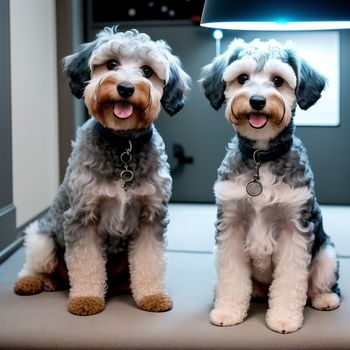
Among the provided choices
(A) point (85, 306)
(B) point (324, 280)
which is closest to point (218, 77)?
(B) point (324, 280)

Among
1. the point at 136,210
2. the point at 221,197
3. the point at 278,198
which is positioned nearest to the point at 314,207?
the point at 278,198

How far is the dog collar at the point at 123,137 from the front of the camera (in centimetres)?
234

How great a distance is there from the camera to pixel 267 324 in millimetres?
2270

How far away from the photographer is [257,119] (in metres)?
2.12

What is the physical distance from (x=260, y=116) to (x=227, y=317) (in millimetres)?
684

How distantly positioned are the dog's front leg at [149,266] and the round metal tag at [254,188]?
1.23 feet

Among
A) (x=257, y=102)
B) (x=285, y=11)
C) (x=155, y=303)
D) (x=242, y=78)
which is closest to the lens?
(x=257, y=102)

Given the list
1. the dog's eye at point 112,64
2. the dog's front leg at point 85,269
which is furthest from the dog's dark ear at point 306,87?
the dog's front leg at point 85,269

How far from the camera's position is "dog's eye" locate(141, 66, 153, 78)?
2.27m

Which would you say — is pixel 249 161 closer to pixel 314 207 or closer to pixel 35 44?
pixel 314 207

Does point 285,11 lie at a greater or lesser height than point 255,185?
greater

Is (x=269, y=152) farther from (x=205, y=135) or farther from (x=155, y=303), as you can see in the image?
(x=205, y=135)

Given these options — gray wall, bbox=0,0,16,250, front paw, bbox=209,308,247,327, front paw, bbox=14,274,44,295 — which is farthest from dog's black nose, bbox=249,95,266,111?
gray wall, bbox=0,0,16,250

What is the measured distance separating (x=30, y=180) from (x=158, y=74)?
1.67 m
